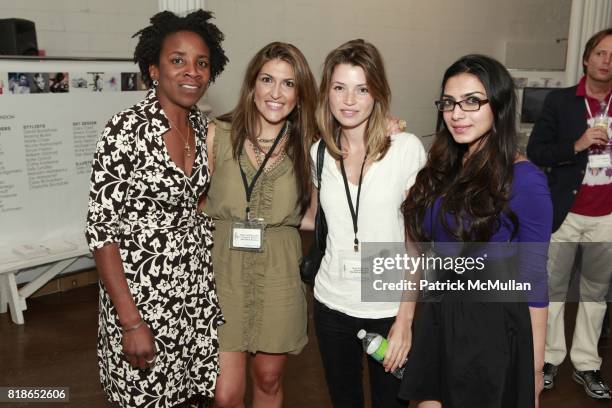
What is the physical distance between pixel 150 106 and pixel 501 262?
1.20 m

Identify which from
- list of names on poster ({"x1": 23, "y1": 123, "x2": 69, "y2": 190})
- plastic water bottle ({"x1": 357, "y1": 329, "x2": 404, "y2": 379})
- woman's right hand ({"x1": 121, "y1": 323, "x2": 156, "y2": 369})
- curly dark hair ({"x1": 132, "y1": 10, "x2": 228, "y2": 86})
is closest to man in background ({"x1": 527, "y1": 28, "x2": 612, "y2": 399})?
plastic water bottle ({"x1": 357, "y1": 329, "x2": 404, "y2": 379})

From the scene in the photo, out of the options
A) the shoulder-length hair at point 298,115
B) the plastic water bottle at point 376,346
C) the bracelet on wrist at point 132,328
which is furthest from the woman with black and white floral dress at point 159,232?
the plastic water bottle at point 376,346

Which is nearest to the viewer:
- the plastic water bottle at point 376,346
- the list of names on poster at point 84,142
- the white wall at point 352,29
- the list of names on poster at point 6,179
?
the plastic water bottle at point 376,346

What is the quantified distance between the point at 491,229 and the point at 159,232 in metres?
1.02

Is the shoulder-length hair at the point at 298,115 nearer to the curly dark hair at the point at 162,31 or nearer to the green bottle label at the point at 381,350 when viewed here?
the curly dark hair at the point at 162,31

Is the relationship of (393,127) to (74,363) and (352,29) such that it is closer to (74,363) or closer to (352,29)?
(74,363)

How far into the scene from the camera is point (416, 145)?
2.16 metres

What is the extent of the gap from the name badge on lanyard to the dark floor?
4.40ft

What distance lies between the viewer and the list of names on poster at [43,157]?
4.23 meters

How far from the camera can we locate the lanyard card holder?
7.29ft

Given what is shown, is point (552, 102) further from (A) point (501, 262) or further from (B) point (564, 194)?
(A) point (501, 262)

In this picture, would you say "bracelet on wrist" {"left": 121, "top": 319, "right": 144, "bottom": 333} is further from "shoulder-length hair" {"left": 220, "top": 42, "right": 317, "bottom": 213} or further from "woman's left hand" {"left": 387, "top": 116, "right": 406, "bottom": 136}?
"woman's left hand" {"left": 387, "top": 116, "right": 406, "bottom": 136}

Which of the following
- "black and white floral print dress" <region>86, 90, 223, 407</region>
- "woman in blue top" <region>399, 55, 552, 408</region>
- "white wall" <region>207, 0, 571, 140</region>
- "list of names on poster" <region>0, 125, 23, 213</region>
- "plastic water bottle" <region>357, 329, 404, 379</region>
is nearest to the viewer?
"woman in blue top" <region>399, 55, 552, 408</region>

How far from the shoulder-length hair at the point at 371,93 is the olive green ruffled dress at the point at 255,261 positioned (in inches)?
7.9
